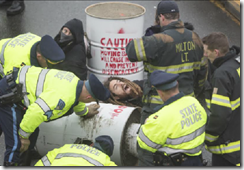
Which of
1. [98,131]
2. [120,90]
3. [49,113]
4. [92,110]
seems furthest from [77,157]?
[120,90]

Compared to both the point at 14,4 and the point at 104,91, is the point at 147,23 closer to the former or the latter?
the point at 14,4

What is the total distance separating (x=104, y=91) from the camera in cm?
399

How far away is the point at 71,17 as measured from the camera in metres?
9.25

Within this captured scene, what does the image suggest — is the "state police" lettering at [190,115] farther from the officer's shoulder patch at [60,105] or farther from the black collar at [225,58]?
the officer's shoulder patch at [60,105]

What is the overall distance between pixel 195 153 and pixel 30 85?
1.75 metres

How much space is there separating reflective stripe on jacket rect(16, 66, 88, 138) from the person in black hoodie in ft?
5.34

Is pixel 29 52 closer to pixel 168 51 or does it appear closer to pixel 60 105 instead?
pixel 60 105

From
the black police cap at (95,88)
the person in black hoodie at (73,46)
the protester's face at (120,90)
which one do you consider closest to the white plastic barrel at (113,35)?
the person in black hoodie at (73,46)

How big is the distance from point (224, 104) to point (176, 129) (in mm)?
572

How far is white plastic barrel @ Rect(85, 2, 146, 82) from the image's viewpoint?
18.7 feet

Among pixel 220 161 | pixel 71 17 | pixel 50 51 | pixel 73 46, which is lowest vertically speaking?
pixel 71 17

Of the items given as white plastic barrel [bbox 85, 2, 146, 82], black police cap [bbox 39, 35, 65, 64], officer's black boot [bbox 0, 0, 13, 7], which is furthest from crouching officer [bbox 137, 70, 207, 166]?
officer's black boot [bbox 0, 0, 13, 7]

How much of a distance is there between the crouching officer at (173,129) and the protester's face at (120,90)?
1.89m

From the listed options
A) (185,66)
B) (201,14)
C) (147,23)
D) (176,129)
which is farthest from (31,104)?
(201,14)
